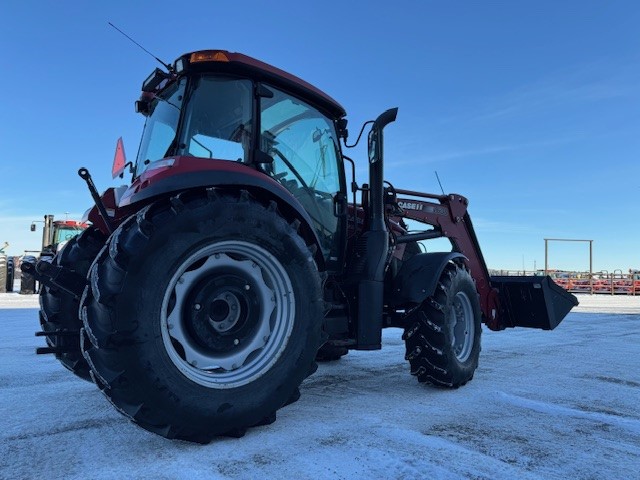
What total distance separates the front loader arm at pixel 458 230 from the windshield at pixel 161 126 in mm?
2624

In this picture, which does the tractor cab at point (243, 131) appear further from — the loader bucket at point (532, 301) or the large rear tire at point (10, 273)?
the large rear tire at point (10, 273)

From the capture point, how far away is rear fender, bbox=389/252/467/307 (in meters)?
4.05

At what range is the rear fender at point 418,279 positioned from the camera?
159 inches

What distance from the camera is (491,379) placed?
15.4ft

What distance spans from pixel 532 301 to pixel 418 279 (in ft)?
7.04

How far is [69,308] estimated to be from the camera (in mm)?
3652

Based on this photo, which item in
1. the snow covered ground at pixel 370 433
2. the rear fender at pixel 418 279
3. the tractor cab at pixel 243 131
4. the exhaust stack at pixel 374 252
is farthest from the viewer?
the rear fender at pixel 418 279

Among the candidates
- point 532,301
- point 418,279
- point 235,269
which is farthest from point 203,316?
point 532,301

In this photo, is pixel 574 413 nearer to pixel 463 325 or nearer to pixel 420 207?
pixel 463 325

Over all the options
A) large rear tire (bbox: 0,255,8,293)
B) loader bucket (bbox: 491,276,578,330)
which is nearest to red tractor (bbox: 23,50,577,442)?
loader bucket (bbox: 491,276,578,330)

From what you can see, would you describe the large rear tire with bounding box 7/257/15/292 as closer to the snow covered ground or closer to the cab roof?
the snow covered ground

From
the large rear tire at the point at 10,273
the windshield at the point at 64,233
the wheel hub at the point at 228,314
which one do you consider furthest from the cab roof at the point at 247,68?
the large rear tire at the point at 10,273

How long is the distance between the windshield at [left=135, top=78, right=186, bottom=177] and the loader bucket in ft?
13.3

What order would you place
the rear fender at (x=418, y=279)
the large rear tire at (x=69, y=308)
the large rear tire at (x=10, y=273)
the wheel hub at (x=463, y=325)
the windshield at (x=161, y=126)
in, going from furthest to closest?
the large rear tire at (x=10, y=273) < the wheel hub at (x=463, y=325) < the rear fender at (x=418, y=279) < the large rear tire at (x=69, y=308) < the windshield at (x=161, y=126)
